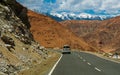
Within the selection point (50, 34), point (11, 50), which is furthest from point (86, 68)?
point (50, 34)

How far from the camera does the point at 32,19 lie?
154125 mm

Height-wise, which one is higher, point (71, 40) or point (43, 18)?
point (43, 18)

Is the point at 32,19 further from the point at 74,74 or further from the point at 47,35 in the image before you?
the point at 74,74

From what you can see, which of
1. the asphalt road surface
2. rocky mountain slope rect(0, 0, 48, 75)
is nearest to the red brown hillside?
rocky mountain slope rect(0, 0, 48, 75)

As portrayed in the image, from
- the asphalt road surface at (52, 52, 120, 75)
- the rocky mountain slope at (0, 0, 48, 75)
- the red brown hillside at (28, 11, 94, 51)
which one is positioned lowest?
the red brown hillside at (28, 11, 94, 51)

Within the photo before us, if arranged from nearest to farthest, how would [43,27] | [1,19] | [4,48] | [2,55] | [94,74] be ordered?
[94,74] < [2,55] < [4,48] < [1,19] < [43,27]

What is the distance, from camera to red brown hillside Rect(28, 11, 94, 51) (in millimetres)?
135350

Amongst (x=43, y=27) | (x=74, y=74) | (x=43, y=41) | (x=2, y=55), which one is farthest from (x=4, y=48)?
(x=43, y=27)

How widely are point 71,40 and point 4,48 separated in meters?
118

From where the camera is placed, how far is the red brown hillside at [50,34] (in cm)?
13535

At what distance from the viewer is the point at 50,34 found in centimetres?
14338

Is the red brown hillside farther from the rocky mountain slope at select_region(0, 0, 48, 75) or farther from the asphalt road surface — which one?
the asphalt road surface

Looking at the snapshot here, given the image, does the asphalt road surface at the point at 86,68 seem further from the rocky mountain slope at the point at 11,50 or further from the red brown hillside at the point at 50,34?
the red brown hillside at the point at 50,34

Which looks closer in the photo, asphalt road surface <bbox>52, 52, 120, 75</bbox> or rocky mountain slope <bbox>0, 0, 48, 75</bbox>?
asphalt road surface <bbox>52, 52, 120, 75</bbox>
